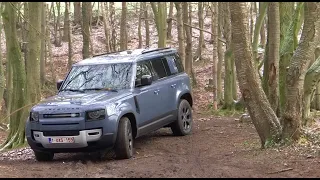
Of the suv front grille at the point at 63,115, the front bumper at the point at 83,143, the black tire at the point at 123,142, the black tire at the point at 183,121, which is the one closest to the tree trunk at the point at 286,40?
the black tire at the point at 183,121

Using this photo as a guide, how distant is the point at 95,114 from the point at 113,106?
0.40m

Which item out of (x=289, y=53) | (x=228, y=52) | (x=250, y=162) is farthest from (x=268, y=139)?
(x=228, y=52)

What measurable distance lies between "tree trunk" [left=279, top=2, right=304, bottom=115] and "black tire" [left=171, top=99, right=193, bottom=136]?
2397 millimetres

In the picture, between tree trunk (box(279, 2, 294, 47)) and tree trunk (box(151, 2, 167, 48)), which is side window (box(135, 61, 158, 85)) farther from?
tree trunk (box(151, 2, 167, 48))

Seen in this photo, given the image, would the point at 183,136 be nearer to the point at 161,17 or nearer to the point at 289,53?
the point at 289,53

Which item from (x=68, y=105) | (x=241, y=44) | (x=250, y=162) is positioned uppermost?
(x=241, y=44)

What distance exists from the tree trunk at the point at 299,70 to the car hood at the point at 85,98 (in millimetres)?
3188

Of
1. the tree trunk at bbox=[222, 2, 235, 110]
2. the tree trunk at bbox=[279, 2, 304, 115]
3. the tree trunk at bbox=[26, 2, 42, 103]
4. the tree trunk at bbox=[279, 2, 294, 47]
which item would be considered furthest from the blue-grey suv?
the tree trunk at bbox=[222, 2, 235, 110]

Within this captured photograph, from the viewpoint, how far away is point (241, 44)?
8906 millimetres

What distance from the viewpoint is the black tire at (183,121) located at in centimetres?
1208

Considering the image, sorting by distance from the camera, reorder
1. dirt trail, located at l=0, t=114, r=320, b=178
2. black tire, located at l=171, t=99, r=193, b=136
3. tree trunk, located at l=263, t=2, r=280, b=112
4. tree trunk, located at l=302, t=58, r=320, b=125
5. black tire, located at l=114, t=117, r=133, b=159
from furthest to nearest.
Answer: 1. tree trunk, located at l=263, t=2, r=280, b=112
2. black tire, located at l=171, t=99, r=193, b=136
3. tree trunk, located at l=302, t=58, r=320, b=125
4. black tire, located at l=114, t=117, r=133, b=159
5. dirt trail, located at l=0, t=114, r=320, b=178

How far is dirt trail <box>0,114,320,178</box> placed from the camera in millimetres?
7379

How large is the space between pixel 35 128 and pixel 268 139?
436 centimetres

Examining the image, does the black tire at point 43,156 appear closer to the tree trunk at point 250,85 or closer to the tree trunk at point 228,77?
the tree trunk at point 250,85
